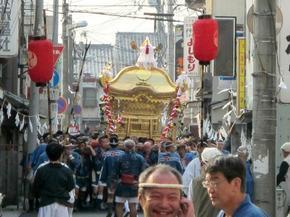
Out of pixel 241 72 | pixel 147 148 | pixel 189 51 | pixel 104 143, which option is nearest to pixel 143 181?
pixel 147 148

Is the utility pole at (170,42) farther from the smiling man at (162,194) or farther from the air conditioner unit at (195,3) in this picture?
the smiling man at (162,194)

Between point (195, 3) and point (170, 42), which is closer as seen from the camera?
point (195, 3)

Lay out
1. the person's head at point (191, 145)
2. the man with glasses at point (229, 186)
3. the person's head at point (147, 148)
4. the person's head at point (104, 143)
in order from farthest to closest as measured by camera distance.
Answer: the person's head at point (191, 145), the person's head at point (104, 143), the person's head at point (147, 148), the man with glasses at point (229, 186)

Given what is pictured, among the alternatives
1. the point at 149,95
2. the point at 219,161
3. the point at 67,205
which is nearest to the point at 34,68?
the point at 67,205

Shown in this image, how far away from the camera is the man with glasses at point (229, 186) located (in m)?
6.17

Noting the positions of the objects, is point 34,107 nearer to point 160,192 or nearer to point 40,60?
point 40,60

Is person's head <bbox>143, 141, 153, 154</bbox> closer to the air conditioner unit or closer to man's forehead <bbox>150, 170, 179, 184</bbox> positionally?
man's forehead <bbox>150, 170, 179, 184</bbox>

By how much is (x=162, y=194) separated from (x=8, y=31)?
50.6 ft

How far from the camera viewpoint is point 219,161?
629 centimetres

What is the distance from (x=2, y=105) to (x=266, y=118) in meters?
12.1

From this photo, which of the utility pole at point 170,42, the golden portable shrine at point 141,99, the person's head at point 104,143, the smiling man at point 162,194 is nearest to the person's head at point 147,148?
the person's head at point 104,143

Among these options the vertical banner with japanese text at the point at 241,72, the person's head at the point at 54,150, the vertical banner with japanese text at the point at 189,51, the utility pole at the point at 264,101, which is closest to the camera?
the utility pole at the point at 264,101

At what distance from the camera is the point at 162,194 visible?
4.89m

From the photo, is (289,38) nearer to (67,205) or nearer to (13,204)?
(67,205)
